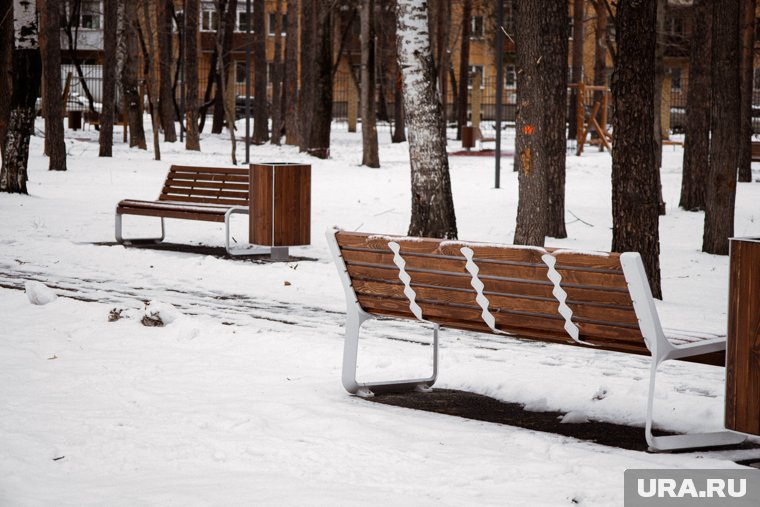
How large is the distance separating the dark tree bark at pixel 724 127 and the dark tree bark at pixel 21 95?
9.87 m

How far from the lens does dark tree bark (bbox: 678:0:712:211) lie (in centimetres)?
1773

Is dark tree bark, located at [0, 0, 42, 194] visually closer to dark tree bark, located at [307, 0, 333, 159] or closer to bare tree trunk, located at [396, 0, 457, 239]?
bare tree trunk, located at [396, 0, 457, 239]

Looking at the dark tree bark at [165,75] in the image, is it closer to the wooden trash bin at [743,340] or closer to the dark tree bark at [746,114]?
the dark tree bark at [746,114]

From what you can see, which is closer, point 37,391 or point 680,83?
point 37,391

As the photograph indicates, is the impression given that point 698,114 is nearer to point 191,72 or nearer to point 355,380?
point 355,380

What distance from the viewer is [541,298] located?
225 inches

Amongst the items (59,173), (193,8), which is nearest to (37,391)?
(59,173)

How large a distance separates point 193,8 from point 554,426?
26.5 metres

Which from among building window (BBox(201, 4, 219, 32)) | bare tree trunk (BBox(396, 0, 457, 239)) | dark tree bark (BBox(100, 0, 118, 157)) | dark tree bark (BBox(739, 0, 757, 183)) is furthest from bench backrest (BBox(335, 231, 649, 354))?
building window (BBox(201, 4, 219, 32))

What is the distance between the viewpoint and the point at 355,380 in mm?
6570

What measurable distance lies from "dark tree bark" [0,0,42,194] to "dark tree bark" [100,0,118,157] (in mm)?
10213

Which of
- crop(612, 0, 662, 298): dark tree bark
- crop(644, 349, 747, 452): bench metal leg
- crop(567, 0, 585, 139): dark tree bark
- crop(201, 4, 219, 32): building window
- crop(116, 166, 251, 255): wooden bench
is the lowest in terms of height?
crop(644, 349, 747, 452): bench metal leg

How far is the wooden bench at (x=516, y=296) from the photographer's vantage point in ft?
17.8

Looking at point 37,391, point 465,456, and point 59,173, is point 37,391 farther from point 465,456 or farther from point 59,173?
point 59,173
